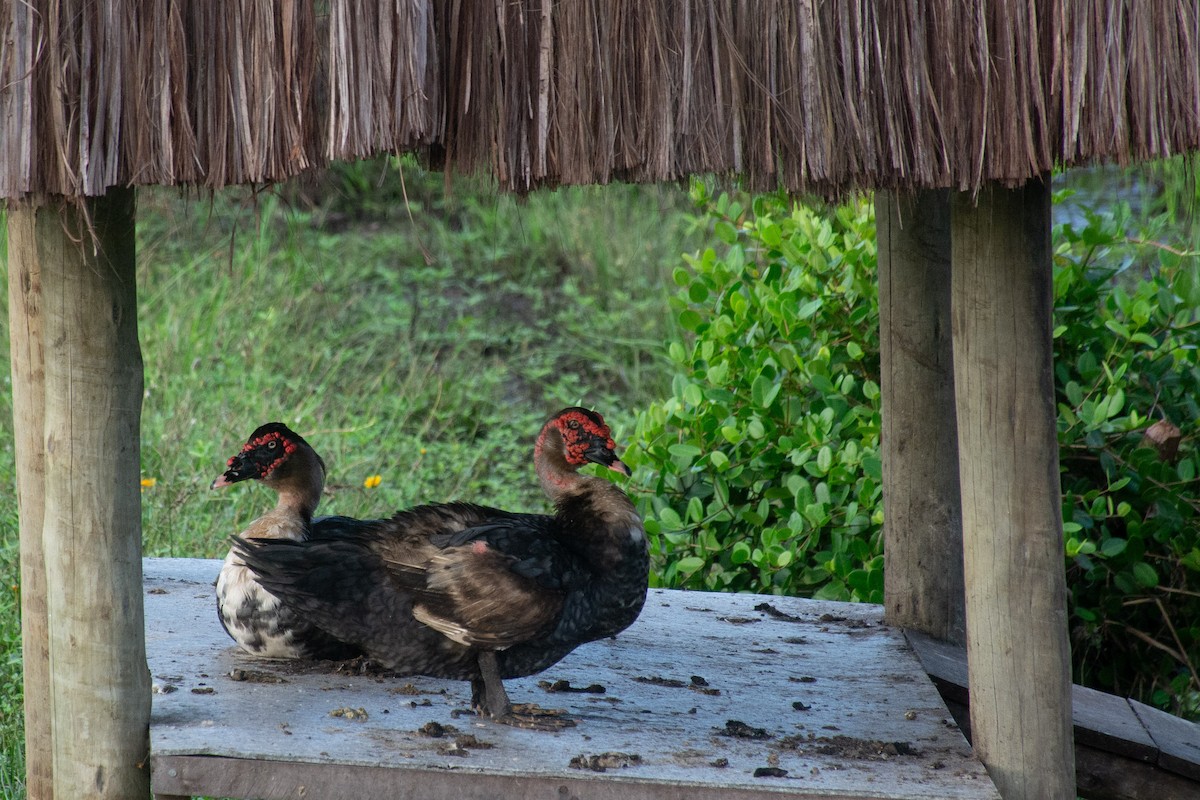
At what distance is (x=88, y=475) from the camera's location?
9.68 ft

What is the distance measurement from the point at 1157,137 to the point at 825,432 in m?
2.40

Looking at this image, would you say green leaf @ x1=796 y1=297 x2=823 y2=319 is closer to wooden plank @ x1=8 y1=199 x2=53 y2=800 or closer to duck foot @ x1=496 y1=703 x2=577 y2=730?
duck foot @ x1=496 y1=703 x2=577 y2=730

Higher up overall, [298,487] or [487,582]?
[298,487]

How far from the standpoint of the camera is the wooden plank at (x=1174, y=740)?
3678mm

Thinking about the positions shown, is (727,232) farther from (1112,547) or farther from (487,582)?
(487,582)

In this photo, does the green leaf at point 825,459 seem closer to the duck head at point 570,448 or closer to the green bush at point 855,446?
the green bush at point 855,446

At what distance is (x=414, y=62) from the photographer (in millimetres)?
2396

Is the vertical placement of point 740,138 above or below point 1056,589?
above

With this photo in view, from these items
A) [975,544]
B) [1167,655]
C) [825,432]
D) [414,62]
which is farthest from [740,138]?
[1167,655]

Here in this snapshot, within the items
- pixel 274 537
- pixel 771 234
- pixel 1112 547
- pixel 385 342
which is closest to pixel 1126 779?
pixel 1112 547

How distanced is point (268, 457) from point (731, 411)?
2045mm

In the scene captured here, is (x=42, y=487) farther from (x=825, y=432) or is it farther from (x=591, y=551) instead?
(x=825, y=432)

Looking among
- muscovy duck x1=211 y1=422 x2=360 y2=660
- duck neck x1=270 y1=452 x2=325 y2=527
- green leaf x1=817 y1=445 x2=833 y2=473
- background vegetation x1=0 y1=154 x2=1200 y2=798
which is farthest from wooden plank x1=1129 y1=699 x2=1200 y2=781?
duck neck x1=270 y1=452 x2=325 y2=527

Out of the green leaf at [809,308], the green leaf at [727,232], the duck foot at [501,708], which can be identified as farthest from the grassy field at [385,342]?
the duck foot at [501,708]
